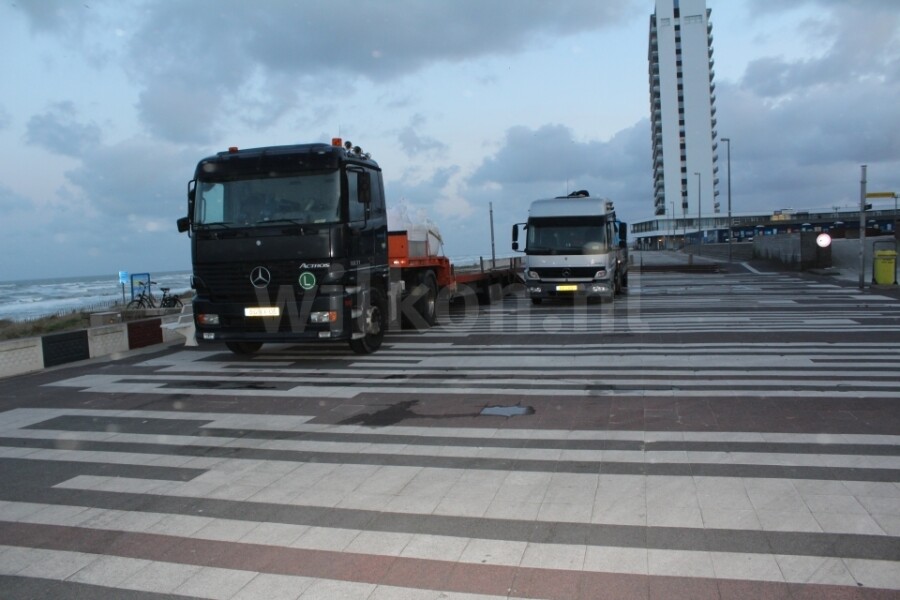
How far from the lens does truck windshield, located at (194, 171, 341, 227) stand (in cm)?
1069

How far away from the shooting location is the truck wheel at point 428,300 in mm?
16098

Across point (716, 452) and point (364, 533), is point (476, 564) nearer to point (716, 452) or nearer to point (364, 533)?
point (364, 533)

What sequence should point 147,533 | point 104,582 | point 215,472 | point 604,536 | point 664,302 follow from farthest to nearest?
point 664,302 → point 215,472 → point 147,533 → point 604,536 → point 104,582

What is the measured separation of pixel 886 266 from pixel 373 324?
19.0 m

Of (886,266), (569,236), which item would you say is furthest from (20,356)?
(886,266)

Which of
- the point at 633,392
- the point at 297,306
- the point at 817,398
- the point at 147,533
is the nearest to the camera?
the point at 147,533

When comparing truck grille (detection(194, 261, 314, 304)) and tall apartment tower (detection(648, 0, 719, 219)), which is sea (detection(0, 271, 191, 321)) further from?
tall apartment tower (detection(648, 0, 719, 219))

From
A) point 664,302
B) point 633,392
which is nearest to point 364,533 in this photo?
point 633,392

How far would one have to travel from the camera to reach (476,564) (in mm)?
4086

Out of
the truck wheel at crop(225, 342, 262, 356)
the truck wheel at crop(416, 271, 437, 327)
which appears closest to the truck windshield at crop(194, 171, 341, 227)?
the truck wheel at crop(225, 342, 262, 356)

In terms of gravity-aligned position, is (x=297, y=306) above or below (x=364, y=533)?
above

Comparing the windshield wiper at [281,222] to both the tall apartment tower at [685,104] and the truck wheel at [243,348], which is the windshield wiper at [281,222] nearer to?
the truck wheel at [243,348]

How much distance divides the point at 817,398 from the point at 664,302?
45.1ft

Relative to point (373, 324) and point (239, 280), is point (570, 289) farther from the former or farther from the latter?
point (239, 280)
